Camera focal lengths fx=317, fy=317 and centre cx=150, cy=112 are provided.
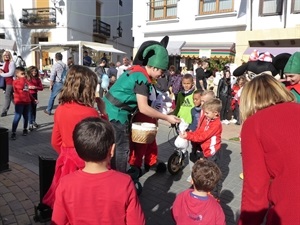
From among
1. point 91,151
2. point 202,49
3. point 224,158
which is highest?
point 202,49

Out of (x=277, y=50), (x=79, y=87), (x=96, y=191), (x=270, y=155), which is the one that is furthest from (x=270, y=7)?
(x=96, y=191)

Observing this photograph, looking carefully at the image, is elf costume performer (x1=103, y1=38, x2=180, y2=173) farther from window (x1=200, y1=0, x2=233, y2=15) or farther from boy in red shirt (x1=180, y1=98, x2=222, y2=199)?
window (x1=200, y1=0, x2=233, y2=15)

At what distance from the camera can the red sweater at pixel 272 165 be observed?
5.40 ft

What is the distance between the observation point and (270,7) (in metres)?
13.9

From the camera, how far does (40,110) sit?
10633 mm

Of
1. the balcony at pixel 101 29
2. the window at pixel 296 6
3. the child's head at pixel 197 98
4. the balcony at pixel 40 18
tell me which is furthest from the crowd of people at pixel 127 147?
the balcony at pixel 101 29

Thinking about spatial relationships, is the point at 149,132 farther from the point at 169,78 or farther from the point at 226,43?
the point at 226,43

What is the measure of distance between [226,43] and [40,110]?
30.7ft

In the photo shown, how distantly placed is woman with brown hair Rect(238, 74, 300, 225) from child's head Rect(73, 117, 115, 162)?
2.56ft

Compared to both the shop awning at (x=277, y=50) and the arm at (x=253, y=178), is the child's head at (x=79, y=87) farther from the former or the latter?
the shop awning at (x=277, y=50)

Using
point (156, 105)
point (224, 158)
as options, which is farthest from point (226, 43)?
point (156, 105)

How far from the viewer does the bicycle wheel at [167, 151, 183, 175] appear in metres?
4.93

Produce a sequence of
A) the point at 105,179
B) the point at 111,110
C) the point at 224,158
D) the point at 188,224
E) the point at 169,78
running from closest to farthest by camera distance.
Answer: the point at 105,179
the point at 188,224
the point at 111,110
the point at 224,158
the point at 169,78

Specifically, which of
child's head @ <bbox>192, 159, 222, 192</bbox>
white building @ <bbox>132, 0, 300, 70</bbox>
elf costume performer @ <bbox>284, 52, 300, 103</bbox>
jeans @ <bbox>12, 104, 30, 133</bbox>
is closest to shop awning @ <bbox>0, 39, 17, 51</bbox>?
white building @ <bbox>132, 0, 300, 70</bbox>
